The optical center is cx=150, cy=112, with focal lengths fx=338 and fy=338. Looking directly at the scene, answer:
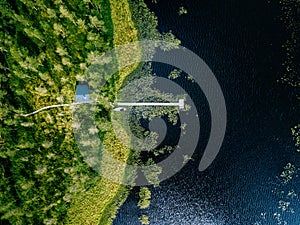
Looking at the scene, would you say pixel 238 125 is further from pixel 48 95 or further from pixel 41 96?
pixel 41 96

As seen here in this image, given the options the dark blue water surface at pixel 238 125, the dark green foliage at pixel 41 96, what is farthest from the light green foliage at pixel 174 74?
the dark green foliage at pixel 41 96

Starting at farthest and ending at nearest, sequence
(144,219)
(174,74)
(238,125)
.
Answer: (238,125) → (144,219) → (174,74)

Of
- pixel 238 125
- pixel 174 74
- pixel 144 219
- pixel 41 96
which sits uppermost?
pixel 174 74

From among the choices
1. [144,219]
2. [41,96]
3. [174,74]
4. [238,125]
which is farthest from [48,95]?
[238,125]

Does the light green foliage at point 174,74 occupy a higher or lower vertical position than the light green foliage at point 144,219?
higher

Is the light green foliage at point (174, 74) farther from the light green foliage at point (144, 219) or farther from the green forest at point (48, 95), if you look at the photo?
the light green foliage at point (144, 219)

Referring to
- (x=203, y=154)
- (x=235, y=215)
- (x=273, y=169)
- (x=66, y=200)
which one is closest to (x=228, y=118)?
(x=203, y=154)

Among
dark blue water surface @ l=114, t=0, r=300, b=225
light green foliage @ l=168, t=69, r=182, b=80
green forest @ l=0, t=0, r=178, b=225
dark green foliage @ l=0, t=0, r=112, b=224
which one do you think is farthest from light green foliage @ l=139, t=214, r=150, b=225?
light green foliage @ l=168, t=69, r=182, b=80

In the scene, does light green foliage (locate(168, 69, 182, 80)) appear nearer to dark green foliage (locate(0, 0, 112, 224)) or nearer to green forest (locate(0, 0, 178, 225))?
green forest (locate(0, 0, 178, 225))

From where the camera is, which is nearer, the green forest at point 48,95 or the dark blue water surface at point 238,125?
the green forest at point 48,95
